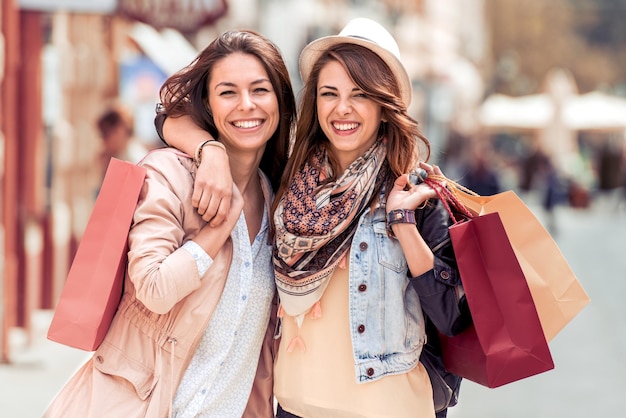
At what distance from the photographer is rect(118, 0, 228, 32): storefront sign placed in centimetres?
683

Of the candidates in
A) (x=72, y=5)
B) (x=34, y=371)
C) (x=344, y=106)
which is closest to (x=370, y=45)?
(x=344, y=106)

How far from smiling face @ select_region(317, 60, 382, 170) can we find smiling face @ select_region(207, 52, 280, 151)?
18 centimetres

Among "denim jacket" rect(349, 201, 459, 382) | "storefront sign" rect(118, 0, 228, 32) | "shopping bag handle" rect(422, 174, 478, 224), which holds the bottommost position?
"denim jacket" rect(349, 201, 459, 382)

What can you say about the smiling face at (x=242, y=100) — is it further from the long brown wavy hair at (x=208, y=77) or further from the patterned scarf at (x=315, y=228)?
the patterned scarf at (x=315, y=228)

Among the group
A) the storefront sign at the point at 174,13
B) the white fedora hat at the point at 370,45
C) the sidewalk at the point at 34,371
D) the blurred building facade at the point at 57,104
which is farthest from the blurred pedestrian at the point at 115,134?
the white fedora hat at the point at 370,45

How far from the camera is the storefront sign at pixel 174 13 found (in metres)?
6.83

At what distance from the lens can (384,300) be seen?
2688mm

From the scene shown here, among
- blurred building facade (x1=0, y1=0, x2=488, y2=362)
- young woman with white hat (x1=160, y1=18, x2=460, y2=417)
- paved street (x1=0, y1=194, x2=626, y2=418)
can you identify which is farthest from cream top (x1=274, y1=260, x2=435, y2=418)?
blurred building facade (x1=0, y1=0, x2=488, y2=362)

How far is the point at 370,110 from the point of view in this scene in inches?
109

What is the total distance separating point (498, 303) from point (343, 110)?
770 millimetres

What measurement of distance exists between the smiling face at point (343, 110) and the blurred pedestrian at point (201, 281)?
0.63 feet

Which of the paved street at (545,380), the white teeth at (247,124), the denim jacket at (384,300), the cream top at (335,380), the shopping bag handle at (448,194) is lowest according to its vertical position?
the paved street at (545,380)

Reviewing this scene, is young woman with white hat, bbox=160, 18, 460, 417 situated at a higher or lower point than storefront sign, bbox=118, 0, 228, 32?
lower

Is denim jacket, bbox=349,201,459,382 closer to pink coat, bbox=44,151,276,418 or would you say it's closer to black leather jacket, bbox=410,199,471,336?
black leather jacket, bbox=410,199,471,336
